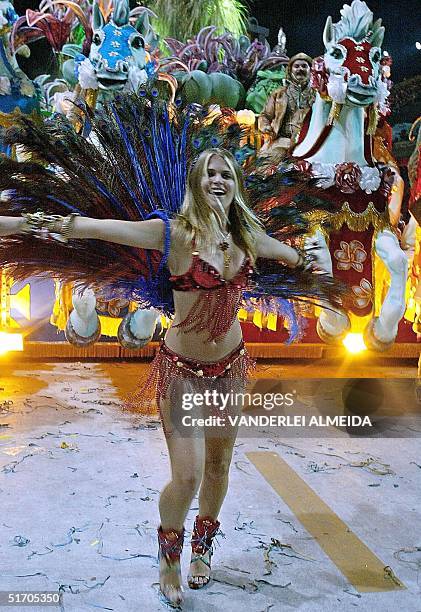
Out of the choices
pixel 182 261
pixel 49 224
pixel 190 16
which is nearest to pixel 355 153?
pixel 182 261

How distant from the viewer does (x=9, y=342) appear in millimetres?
5309

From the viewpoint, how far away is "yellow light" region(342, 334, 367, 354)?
486cm

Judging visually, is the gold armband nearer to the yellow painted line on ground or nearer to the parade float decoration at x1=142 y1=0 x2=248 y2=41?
the yellow painted line on ground

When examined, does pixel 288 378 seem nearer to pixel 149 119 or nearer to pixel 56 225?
pixel 149 119

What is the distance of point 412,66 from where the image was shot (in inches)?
249

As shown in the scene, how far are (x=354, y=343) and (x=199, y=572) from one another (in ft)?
9.56

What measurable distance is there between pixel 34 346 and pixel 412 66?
13.9 ft

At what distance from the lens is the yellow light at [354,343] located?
4.86 metres

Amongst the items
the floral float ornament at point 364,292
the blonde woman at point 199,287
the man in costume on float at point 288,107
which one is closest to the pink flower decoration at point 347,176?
the floral float ornament at point 364,292

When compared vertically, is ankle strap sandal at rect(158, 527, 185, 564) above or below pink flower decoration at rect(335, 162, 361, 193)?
below

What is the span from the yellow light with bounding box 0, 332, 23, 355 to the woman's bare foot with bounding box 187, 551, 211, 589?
11.1ft

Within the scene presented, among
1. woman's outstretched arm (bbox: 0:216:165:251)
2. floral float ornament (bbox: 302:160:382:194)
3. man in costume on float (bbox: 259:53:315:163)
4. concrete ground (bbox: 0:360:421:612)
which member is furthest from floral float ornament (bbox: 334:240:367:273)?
woman's outstretched arm (bbox: 0:216:165:251)

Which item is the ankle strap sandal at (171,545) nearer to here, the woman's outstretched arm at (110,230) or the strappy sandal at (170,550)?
the strappy sandal at (170,550)

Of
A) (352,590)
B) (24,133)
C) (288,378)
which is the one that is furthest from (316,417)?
(24,133)
